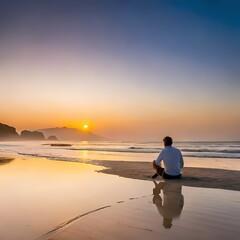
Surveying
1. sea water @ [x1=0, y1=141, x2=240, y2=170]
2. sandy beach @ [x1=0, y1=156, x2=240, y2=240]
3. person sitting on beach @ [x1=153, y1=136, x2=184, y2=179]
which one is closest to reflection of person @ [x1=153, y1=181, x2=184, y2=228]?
sandy beach @ [x1=0, y1=156, x2=240, y2=240]

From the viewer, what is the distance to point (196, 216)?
6840mm

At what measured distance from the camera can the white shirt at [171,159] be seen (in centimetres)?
1302

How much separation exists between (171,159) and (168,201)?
4.62 m

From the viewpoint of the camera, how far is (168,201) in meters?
8.61

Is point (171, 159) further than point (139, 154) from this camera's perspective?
No

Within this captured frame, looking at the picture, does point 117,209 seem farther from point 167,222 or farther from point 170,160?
point 170,160

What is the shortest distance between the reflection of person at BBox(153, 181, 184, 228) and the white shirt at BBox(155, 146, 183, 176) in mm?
1192

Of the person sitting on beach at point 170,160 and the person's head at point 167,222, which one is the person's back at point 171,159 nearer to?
the person sitting on beach at point 170,160

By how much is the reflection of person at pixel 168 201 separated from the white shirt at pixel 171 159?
1192 mm

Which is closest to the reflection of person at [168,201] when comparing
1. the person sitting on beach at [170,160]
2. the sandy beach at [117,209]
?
Answer: the sandy beach at [117,209]

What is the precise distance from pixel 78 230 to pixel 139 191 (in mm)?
4738

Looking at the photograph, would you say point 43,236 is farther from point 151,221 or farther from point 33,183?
point 33,183

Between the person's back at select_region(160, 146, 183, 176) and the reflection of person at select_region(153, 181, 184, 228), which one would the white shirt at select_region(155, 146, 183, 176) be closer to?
the person's back at select_region(160, 146, 183, 176)

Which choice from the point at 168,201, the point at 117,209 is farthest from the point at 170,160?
the point at 117,209
